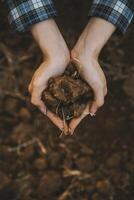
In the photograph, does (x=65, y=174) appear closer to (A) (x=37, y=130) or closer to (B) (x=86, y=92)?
(A) (x=37, y=130)

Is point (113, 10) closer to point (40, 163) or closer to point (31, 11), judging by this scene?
point (31, 11)

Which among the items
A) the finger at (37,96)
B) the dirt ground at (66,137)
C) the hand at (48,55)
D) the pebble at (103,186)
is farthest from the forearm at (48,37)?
the pebble at (103,186)

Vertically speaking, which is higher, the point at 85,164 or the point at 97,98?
the point at 97,98

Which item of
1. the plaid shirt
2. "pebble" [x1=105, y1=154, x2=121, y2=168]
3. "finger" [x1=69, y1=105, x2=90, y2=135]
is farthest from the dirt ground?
the plaid shirt

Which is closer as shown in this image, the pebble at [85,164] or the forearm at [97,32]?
the forearm at [97,32]

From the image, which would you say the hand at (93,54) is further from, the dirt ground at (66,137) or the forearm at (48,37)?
the dirt ground at (66,137)

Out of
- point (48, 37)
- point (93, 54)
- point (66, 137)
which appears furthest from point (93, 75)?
point (66, 137)
